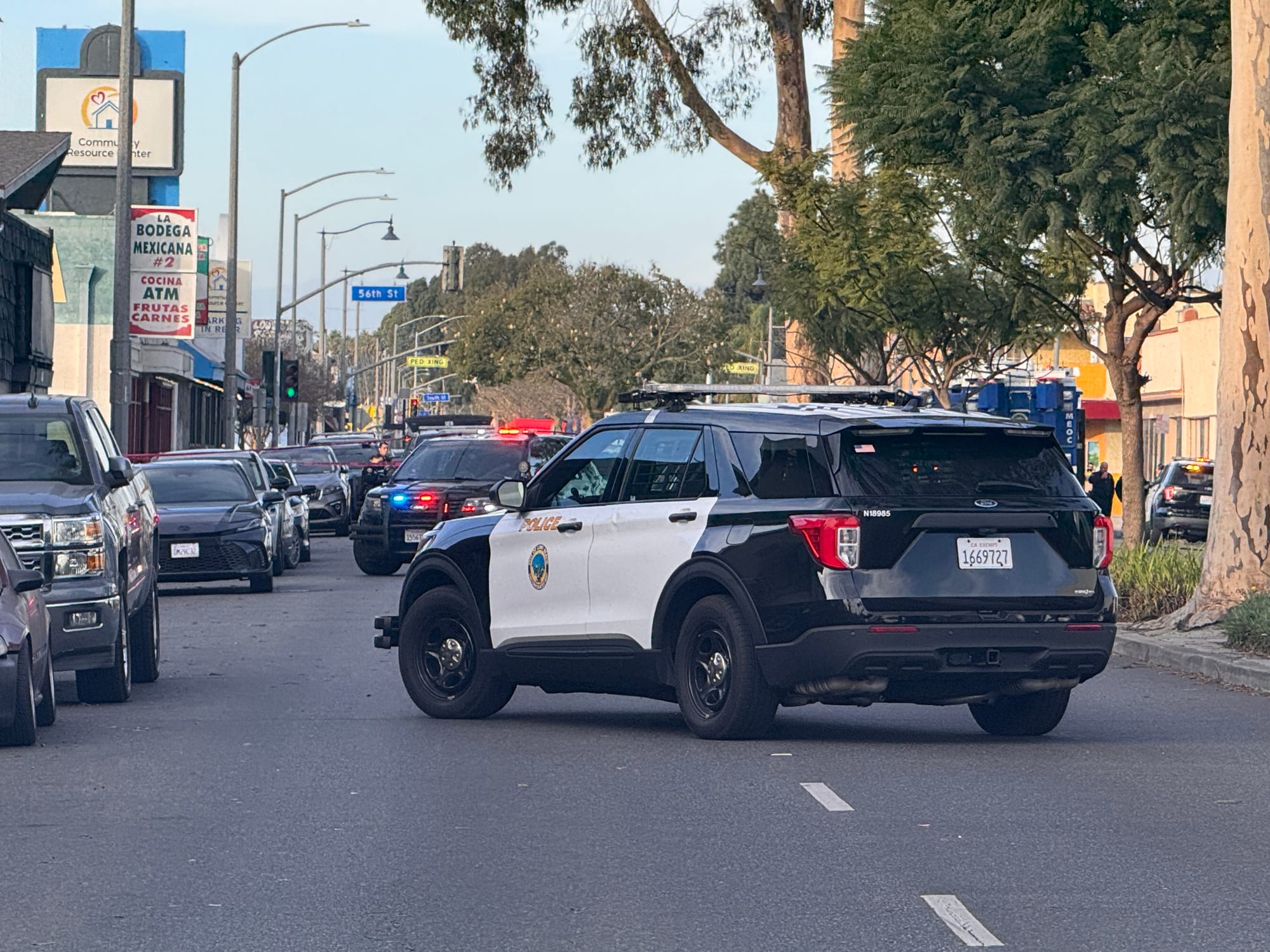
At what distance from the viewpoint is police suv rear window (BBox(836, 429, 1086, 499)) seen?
443 inches

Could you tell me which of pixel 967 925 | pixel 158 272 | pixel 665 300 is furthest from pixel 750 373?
pixel 967 925

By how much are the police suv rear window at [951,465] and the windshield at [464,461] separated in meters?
16.0

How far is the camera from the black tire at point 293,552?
3011 centimetres

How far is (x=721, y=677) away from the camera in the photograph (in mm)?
11672

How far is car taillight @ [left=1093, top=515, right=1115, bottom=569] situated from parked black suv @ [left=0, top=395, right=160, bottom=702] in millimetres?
5912

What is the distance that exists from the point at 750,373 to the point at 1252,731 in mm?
82827

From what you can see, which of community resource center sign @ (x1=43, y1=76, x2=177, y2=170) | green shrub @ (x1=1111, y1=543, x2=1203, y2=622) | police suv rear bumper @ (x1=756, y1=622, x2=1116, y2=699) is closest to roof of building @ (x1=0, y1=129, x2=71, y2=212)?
community resource center sign @ (x1=43, y1=76, x2=177, y2=170)

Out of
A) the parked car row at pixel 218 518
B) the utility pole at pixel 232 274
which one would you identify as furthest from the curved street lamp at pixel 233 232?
the parked car row at pixel 218 518

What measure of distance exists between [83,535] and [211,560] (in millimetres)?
11706

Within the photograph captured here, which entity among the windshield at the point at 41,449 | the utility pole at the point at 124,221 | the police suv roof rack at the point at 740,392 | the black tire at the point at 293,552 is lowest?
the black tire at the point at 293,552

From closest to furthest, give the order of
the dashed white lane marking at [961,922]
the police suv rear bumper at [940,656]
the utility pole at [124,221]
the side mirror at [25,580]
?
the dashed white lane marking at [961,922] < the police suv rear bumper at [940,656] < the side mirror at [25,580] < the utility pole at [124,221]

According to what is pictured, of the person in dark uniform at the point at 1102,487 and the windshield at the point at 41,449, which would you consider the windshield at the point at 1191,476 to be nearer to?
the person in dark uniform at the point at 1102,487

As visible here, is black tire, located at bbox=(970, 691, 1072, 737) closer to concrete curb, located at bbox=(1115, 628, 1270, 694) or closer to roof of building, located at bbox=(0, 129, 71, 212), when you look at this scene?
concrete curb, located at bbox=(1115, 628, 1270, 694)

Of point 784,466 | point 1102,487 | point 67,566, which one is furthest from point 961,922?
point 1102,487
